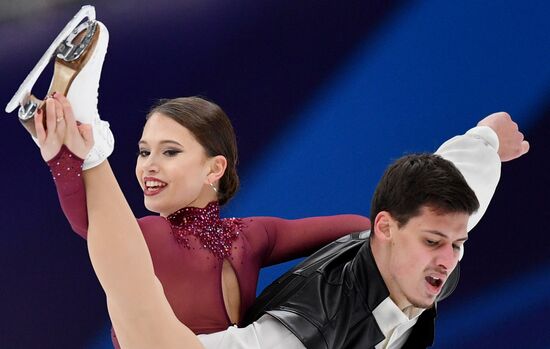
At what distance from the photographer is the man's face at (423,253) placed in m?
2.62

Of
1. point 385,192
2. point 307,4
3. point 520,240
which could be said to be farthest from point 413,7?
point 385,192

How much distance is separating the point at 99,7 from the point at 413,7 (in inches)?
51.2

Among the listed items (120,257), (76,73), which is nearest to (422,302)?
(120,257)

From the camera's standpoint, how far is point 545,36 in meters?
4.11

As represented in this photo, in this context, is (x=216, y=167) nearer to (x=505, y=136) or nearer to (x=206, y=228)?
(x=206, y=228)

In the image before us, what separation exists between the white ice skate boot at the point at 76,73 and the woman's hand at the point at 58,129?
2 centimetres

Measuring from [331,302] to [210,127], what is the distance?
0.64 meters

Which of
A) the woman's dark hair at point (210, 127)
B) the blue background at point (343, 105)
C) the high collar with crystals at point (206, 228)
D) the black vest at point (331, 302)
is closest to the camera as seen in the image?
the black vest at point (331, 302)

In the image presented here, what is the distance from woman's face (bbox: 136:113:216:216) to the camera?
281cm

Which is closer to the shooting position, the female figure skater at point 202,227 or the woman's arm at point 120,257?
the woman's arm at point 120,257

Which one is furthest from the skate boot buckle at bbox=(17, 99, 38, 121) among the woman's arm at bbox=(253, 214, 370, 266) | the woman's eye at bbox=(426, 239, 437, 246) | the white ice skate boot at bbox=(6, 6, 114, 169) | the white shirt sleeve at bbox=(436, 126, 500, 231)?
the white shirt sleeve at bbox=(436, 126, 500, 231)

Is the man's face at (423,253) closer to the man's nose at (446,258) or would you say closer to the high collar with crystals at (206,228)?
the man's nose at (446,258)

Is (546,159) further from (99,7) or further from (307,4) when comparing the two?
(99,7)

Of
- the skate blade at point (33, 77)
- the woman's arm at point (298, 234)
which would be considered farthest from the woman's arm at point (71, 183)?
the woman's arm at point (298, 234)
